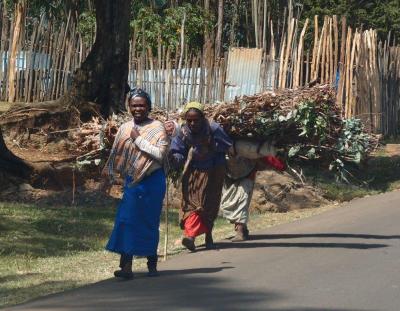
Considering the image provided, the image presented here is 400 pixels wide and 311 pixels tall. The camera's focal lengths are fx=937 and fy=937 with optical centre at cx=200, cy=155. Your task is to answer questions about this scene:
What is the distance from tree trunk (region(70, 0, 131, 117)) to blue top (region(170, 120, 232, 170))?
21.5ft

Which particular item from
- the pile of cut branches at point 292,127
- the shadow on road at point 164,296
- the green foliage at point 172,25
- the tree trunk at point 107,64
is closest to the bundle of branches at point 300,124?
the pile of cut branches at point 292,127

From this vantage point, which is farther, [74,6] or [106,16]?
[74,6]

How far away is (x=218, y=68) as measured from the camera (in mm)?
19938

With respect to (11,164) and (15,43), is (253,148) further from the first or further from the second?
(15,43)

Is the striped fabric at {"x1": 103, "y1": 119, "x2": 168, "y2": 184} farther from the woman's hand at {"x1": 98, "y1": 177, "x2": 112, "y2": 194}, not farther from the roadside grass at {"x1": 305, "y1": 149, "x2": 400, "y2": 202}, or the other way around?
the roadside grass at {"x1": 305, "y1": 149, "x2": 400, "y2": 202}

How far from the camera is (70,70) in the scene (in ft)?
72.7

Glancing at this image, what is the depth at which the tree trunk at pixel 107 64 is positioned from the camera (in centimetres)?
1619

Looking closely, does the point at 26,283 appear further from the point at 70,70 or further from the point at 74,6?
the point at 74,6

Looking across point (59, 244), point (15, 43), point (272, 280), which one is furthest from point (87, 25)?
point (272, 280)

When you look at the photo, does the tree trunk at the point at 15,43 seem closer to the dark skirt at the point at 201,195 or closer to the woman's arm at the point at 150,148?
the dark skirt at the point at 201,195

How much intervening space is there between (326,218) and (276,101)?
3.16 meters

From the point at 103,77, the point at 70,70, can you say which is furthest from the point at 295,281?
the point at 70,70

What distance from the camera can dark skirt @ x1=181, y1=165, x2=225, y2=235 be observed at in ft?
32.6

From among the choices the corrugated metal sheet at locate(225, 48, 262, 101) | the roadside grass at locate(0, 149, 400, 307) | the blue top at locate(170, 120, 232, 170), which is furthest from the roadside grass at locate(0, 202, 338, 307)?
the corrugated metal sheet at locate(225, 48, 262, 101)
